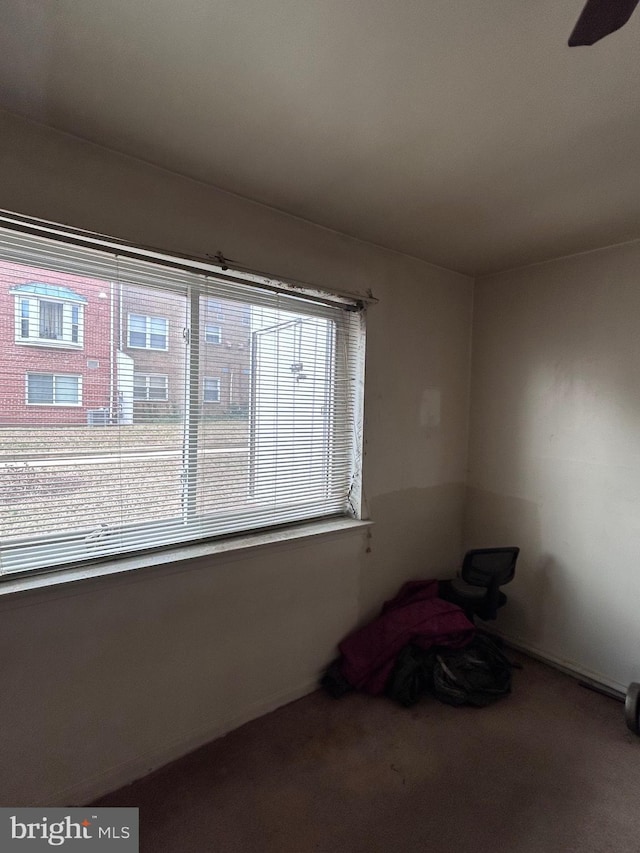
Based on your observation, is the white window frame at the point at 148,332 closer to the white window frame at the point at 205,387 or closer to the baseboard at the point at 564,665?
the white window frame at the point at 205,387

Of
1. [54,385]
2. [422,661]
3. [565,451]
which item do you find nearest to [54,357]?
[54,385]

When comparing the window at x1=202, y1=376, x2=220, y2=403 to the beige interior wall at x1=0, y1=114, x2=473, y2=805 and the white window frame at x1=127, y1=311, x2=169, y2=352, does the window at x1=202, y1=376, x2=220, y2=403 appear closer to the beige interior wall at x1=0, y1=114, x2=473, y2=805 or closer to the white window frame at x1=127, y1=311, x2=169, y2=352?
the white window frame at x1=127, y1=311, x2=169, y2=352

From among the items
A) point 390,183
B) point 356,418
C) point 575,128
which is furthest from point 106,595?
point 575,128

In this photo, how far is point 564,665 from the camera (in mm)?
2562

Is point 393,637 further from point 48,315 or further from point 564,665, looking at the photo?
point 48,315

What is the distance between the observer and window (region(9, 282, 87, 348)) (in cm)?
149

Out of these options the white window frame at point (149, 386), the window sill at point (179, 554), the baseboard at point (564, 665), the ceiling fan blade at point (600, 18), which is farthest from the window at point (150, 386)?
the baseboard at point (564, 665)

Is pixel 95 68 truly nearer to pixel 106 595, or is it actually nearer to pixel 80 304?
pixel 80 304

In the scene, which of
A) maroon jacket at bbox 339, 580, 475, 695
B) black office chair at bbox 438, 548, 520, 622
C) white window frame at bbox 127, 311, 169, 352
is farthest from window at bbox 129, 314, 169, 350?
black office chair at bbox 438, 548, 520, 622

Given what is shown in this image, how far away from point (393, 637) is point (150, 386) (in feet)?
6.06

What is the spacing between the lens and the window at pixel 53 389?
5.00 feet

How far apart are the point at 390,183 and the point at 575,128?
Answer: 67cm

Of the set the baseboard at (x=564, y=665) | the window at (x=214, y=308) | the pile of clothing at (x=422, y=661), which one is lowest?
the baseboard at (x=564, y=665)

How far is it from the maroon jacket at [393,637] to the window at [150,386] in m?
1.72
